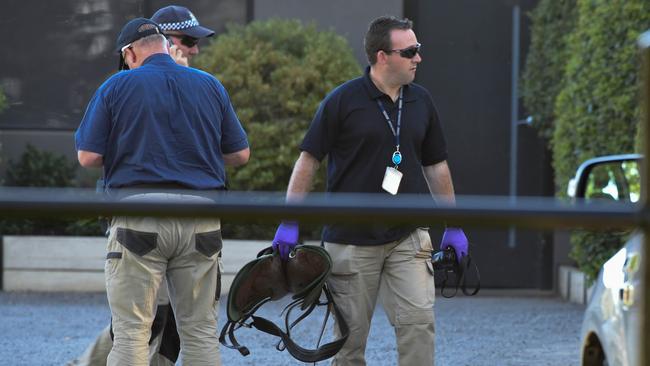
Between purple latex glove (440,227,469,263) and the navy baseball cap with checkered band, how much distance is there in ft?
4.69

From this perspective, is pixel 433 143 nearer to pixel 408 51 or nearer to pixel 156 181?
pixel 408 51

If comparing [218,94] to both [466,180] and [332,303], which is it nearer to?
[332,303]

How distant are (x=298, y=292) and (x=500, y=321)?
464 cm

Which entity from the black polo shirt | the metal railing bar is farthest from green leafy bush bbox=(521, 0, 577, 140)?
the metal railing bar

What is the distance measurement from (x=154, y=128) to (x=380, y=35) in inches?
46.3

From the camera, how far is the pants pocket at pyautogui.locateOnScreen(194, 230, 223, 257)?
471 cm

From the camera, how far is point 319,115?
201 inches

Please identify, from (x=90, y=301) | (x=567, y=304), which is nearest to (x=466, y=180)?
(x=567, y=304)

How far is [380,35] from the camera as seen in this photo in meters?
5.33

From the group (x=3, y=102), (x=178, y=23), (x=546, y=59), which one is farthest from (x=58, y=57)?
(x=178, y=23)

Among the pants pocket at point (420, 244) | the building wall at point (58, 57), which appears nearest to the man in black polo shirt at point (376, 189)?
the pants pocket at point (420, 244)

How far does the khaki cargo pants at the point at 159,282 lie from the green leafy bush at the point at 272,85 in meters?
5.64

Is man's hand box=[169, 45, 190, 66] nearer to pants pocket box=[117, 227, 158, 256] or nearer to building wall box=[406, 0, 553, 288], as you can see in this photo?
pants pocket box=[117, 227, 158, 256]

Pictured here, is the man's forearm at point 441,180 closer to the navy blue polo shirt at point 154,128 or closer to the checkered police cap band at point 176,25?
the navy blue polo shirt at point 154,128
